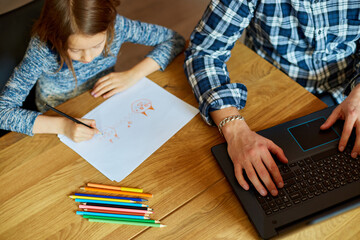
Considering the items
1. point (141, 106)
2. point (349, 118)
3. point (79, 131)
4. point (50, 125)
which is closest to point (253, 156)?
point (349, 118)

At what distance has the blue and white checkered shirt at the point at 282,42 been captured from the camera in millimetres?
857

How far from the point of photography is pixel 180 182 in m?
0.74

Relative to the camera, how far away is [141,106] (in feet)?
A: 2.97

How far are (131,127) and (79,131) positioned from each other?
0.14 meters

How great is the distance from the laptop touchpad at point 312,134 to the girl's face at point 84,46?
64 centimetres

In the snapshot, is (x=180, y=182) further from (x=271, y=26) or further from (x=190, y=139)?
(x=271, y=26)

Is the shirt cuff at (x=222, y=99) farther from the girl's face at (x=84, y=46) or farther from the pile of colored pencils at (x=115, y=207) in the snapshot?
the girl's face at (x=84, y=46)

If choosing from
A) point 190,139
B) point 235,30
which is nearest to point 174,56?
point 235,30

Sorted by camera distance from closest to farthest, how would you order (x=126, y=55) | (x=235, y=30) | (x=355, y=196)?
(x=355, y=196)
(x=235, y=30)
(x=126, y=55)

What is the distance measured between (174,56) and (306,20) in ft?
1.45

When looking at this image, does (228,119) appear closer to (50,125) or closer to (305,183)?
(305,183)

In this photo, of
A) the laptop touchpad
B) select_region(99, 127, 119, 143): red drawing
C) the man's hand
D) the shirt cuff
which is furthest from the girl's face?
the laptop touchpad

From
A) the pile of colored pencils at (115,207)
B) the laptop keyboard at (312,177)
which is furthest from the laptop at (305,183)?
the pile of colored pencils at (115,207)

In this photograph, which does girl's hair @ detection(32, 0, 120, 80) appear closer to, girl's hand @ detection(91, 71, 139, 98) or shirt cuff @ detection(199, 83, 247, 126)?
girl's hand @ detection(91, 71, 139, 98)
